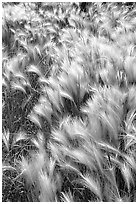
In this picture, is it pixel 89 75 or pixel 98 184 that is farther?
pixel 89 75

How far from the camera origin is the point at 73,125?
1.11 m

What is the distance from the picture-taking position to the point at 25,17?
2.76 m

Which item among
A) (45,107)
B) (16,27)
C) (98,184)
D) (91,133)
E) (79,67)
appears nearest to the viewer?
(98,184)

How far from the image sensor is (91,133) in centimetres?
103

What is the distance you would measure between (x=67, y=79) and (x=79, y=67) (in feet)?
0.42

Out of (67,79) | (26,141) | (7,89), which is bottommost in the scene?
(26,141)

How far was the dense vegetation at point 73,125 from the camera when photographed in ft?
3.12

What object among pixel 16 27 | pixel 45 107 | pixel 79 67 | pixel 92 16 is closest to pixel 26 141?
pixel 45 107

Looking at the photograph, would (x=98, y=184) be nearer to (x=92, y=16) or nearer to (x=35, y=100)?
(x=35, y=100)

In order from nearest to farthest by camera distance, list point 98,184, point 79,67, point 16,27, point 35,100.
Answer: point 98,184, point 79,67, point 35,100, point 16,27

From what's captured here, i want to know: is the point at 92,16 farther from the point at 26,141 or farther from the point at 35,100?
the point at 26,141

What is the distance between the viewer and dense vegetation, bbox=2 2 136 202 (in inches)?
37.4

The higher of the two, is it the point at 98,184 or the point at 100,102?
the point at 100,102

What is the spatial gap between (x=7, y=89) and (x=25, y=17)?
1.39 m
